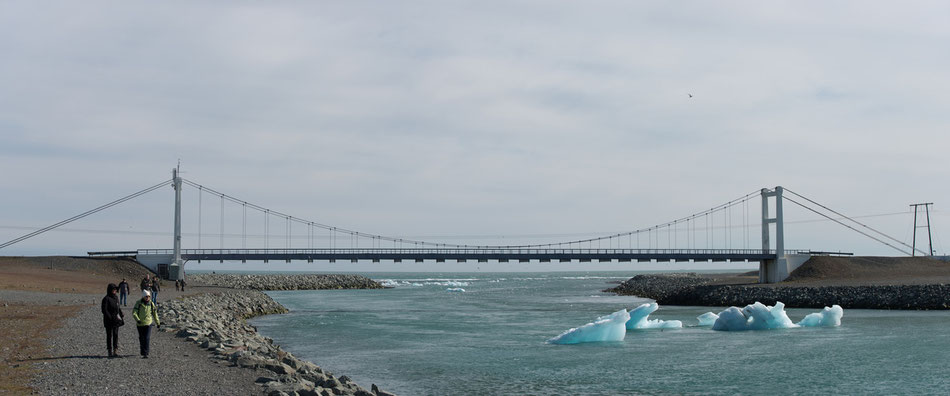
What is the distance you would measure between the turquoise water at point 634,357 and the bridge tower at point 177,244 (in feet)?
114

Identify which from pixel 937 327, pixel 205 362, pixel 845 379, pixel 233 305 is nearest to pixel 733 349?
pixel 845 379

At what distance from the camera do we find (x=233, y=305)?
4512 centimetres

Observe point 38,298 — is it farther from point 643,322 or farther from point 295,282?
point 295,282

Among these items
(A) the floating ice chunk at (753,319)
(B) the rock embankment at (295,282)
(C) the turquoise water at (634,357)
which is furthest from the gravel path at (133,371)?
(B) the rock embankment at (295,282)

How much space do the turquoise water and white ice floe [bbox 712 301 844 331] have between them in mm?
800

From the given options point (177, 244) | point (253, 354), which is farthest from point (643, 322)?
point (177, 244)

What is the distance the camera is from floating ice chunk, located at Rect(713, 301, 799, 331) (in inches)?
1378

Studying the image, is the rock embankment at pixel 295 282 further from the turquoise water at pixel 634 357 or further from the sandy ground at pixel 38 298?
the turquoise water at pixel 634 357

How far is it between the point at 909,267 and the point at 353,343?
168 feet

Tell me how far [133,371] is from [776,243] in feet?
202

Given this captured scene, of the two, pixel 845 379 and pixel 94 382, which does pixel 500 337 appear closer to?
pixel 845 379

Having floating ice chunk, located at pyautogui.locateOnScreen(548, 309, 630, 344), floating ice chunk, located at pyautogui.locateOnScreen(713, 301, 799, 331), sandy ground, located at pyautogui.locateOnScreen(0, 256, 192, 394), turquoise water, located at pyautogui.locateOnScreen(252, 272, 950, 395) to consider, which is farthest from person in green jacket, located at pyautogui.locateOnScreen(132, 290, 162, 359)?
floating ice chunk, located at pyautogui.locateOnScreen(713, 301, 799, 331)

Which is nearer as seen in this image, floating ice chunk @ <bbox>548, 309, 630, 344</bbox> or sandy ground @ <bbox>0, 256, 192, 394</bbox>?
sandy ground @ <bbox>0, 256, 192, 394</bbox>

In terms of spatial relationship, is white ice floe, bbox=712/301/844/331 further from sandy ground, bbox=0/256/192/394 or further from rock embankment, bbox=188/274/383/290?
rock embankment, bbox=188/274/383/290
